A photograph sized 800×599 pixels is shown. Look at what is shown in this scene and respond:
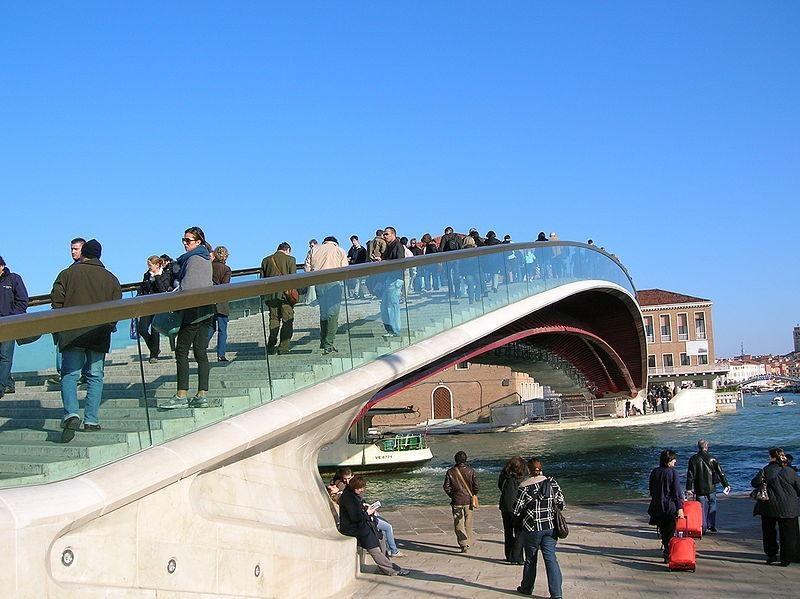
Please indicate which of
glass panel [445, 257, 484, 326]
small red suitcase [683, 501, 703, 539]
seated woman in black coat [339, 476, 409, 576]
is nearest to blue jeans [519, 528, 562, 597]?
seated woman in black coat [339, 476, 409, 576]

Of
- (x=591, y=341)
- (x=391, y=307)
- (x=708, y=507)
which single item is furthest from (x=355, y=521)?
(x=591, y=341)

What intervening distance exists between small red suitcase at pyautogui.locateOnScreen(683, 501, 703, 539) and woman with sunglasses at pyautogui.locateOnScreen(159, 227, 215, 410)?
4.27 m

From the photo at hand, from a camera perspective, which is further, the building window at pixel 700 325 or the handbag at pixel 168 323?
the building window at pixel 700 325

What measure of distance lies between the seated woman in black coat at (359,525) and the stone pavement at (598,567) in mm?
128

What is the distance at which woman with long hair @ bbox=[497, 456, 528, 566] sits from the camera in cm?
835

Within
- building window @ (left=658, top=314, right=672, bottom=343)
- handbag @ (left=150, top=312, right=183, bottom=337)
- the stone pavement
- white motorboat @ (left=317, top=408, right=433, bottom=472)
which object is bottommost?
white motorboat @ (left=317, top=408, right=433, bottom=472)

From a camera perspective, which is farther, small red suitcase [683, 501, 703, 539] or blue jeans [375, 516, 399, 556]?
blue jeans [375, 516, 399, 556]

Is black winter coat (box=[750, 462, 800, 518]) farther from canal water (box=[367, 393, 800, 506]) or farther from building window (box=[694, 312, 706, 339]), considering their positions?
building window (box=[694, 312, 706, 339])

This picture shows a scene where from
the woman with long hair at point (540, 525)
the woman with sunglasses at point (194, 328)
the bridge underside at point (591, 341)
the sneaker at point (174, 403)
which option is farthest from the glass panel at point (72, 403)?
the bridge underside at point (591, 341)

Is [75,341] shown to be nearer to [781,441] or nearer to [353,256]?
[353,256]

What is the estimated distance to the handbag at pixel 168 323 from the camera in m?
6.21

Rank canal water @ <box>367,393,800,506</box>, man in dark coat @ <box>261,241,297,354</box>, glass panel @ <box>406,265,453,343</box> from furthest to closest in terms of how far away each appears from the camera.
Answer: canal water @ <box>367,393,800,506</box> < glass panel @ <box>406,265,453,343</box> < man in dark coat @ <box>261,241,297,354</box>

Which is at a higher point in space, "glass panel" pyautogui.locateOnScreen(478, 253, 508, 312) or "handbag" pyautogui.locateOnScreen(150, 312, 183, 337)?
"glass panel" pyautogui.locateOnScreen(478, 253, 508, 312)

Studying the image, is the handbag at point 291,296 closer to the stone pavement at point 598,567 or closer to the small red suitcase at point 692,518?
the stone pavement at point 598,567
